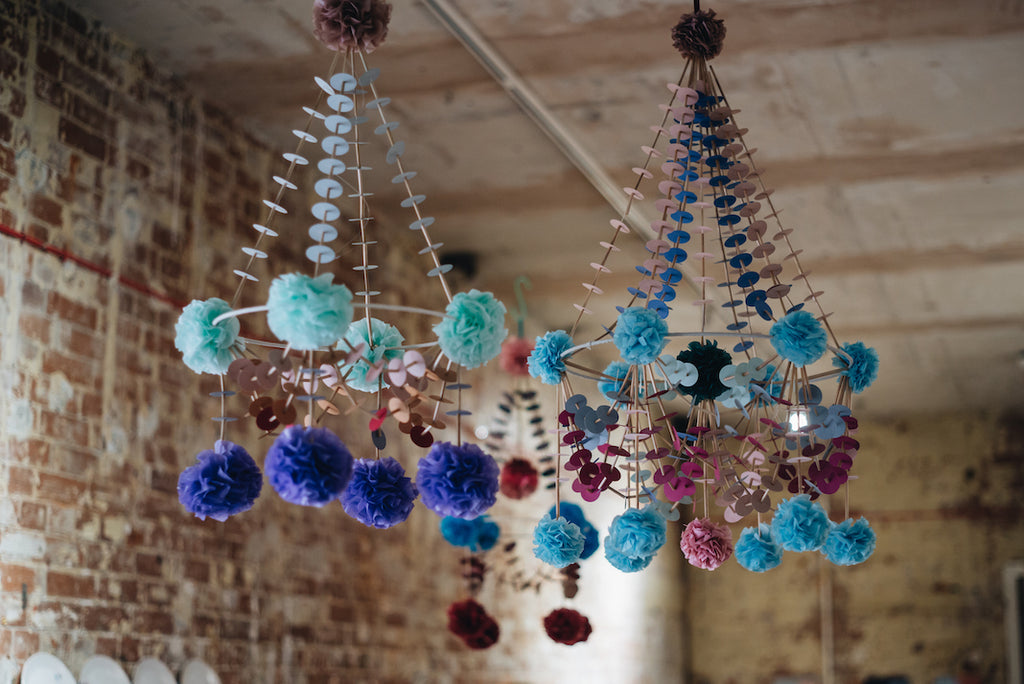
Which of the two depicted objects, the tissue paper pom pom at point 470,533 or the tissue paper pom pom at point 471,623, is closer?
the tissue paper pom pom at point 470,533

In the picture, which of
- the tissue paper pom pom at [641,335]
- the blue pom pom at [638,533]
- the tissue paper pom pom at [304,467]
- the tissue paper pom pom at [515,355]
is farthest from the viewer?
the tissue paper pom pom at [515,355]

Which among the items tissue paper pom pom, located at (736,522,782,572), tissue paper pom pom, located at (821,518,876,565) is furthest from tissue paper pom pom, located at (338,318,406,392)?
tissue paper pom pom, located at (821,518,876,565)

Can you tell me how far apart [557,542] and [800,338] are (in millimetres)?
754

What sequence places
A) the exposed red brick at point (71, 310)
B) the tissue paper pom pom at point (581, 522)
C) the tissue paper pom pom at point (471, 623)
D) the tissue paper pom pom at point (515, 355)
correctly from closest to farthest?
the exposed red brick at point (71, 310) → the tissue paper pom pom at point (581, 522) → the tissue paper pom pom at point (471, 623) → the tissue paper pom pom at point (515, 355)

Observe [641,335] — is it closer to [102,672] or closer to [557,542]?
[557,542]

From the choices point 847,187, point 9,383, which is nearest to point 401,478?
point 9,383

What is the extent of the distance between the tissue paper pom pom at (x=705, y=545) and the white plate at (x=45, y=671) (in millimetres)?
1838

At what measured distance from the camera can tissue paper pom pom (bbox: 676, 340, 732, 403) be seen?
2844 millimetres

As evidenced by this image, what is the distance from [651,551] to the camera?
273 cm

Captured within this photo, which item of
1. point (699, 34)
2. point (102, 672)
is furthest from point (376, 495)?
point (102, 672)

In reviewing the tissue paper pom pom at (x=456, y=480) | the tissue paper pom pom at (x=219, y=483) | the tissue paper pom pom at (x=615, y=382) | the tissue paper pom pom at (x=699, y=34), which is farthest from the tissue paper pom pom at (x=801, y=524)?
the tissue paper pom pom at (x=219, y=483)

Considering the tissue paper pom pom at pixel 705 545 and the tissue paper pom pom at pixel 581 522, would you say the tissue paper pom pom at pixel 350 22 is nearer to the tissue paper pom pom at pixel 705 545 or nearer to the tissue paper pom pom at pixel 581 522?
the tissue paper pom pom at pixel 705 545

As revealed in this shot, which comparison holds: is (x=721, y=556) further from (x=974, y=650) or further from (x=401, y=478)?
(x=974, y=650)

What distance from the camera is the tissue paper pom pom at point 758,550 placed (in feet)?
9.69
